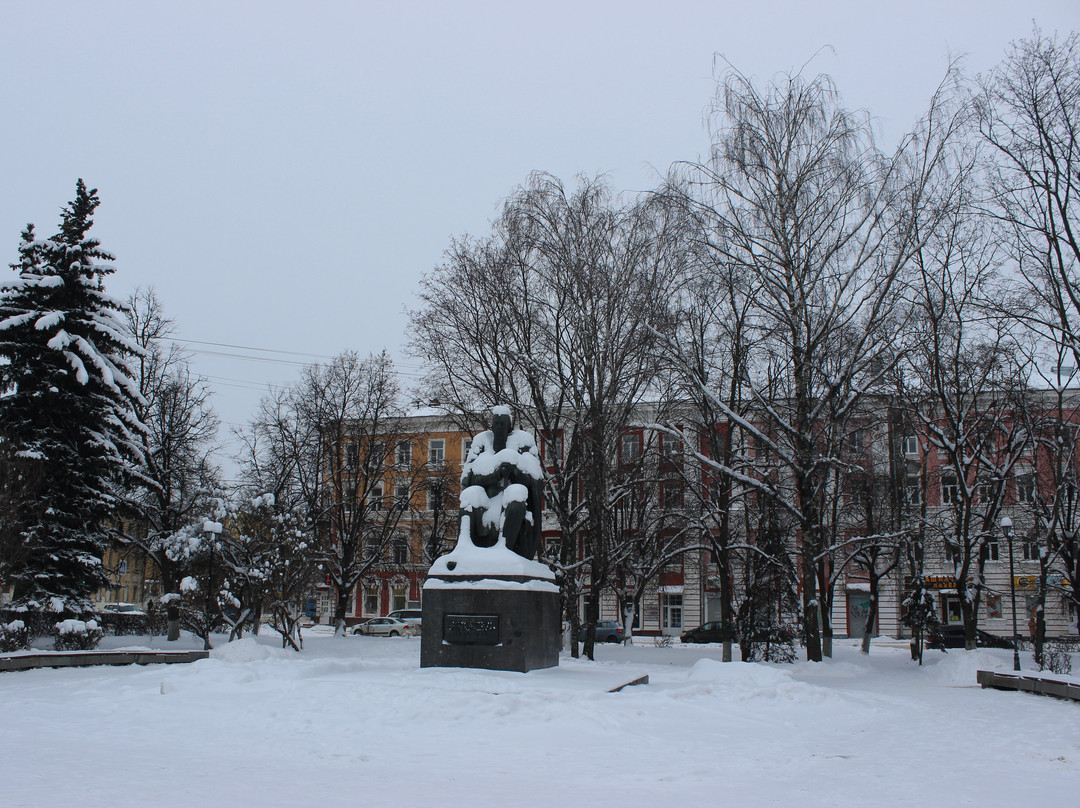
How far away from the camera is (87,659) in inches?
598

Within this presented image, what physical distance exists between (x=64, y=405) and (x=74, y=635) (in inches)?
195

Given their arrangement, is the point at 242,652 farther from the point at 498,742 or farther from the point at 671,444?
the point at 671,444

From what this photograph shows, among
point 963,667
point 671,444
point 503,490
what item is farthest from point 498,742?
point 671,444

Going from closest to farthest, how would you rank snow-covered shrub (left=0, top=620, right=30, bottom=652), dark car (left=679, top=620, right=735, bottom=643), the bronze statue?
the bronze statue → snow-covered shrub (left=0, top=620, right=30, bottom=652) → dark car (left=679, top=620, right=735, bottom=643)

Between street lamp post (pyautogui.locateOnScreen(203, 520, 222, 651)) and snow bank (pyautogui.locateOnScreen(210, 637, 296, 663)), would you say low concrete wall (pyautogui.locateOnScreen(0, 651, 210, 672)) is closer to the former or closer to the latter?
snow bank (pyautogui.locateOnScreen(210, 637, 296, 663))

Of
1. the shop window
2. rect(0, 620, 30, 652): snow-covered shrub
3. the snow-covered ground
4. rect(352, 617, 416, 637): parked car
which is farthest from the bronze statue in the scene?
the shop window

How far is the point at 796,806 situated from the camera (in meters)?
5.77

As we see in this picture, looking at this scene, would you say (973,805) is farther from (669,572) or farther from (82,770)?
(669,572)

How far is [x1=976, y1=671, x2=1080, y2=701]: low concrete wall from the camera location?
13908 millimetres

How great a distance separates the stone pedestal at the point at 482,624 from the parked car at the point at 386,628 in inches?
1035

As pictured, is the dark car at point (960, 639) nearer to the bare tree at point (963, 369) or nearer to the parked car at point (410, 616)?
the bare tree at point (963, 369)

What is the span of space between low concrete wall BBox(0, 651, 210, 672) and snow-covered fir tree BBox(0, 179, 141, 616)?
343cm

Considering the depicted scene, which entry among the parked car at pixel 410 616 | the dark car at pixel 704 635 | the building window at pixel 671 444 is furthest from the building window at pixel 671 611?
the parked car at pixel 410 616

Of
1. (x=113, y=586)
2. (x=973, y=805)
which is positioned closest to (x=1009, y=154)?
(x=973, y=805)
